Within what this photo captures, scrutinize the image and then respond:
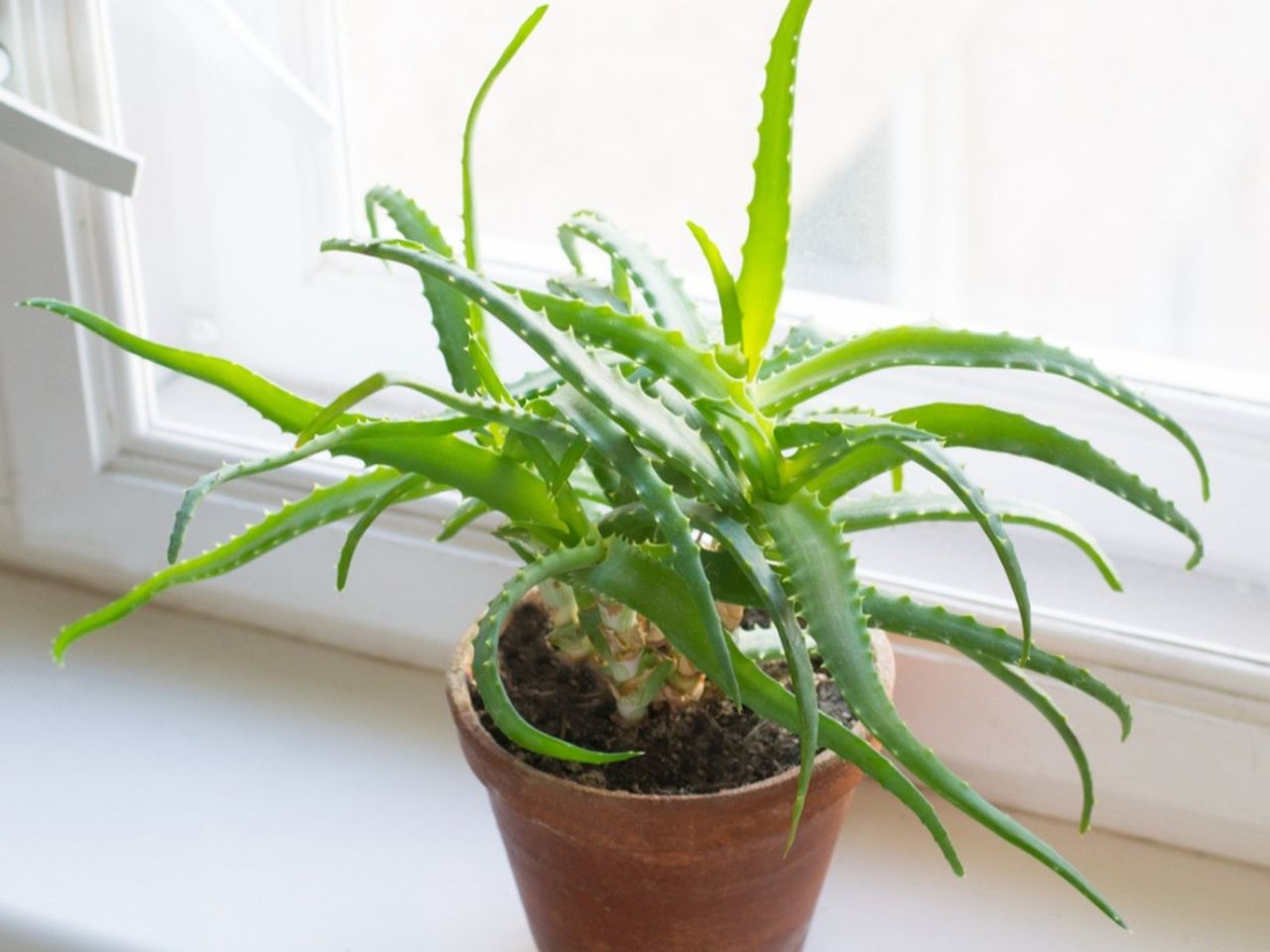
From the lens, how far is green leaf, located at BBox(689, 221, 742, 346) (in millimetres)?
588

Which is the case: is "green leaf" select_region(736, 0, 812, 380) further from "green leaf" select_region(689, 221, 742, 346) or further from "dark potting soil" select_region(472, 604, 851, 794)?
"dark potting soil" select_region(472, 604, 851, 794)

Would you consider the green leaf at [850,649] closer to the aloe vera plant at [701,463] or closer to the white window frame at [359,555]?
the aloe vera plant at [701,463]

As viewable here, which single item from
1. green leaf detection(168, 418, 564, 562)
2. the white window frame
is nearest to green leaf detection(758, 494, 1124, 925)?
green leaf detection(168, 418, 564, 562)

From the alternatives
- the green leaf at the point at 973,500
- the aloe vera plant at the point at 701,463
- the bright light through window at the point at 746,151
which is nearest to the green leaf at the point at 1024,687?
the aloe vera plant at the point at 701,463

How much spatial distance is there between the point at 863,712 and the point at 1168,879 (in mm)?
362

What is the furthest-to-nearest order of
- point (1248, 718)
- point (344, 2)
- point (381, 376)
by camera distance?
point (344, 2), point (1248, 718), point (381, 376)

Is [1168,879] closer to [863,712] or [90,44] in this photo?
[863,712]

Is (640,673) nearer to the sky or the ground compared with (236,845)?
nearer to the sky

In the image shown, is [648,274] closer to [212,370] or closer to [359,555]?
[212,370]

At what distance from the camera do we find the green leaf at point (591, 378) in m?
0.48

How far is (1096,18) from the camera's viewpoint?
0.76 m

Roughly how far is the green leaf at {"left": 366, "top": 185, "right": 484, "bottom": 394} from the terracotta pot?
0.14m

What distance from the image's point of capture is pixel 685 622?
561 millimetres

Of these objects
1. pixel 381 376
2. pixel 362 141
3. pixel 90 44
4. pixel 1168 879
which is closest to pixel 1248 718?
pixel 1168 879
